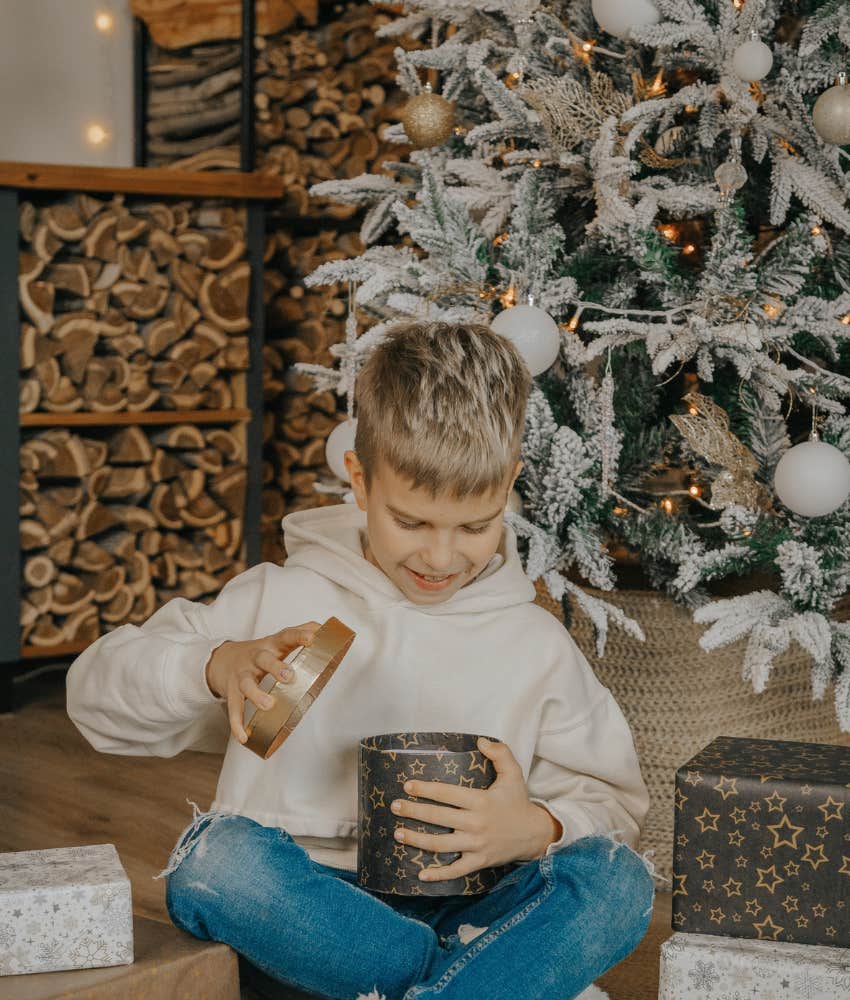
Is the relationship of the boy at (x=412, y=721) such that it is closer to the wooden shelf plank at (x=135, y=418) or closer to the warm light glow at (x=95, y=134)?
the wooden shelf plank at (x=135, y=418)

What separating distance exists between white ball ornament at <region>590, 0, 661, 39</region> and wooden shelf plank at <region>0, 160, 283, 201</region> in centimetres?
124

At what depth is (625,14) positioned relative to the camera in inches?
65.6

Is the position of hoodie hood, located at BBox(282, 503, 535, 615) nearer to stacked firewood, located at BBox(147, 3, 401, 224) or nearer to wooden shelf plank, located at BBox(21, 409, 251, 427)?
wooden shelf plank, located at BBox(21, 409, 251, 427)

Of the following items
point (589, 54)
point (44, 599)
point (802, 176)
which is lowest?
point (44, 599)

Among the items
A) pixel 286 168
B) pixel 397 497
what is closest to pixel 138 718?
pixel 397 497

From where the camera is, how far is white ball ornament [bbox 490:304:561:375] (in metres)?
1.64

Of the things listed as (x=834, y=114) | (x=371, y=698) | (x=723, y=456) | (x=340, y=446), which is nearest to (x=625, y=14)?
(x=834, y=114)

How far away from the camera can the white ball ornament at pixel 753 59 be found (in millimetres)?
1594

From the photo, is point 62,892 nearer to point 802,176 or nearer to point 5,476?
point 802,176

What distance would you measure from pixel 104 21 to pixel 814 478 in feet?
7.11

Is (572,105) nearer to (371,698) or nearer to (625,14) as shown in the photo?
(625,14)

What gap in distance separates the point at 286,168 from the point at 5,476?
1021 millimetres

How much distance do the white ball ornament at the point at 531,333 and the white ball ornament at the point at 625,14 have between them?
14.4 inches

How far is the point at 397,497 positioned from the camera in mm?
1237
